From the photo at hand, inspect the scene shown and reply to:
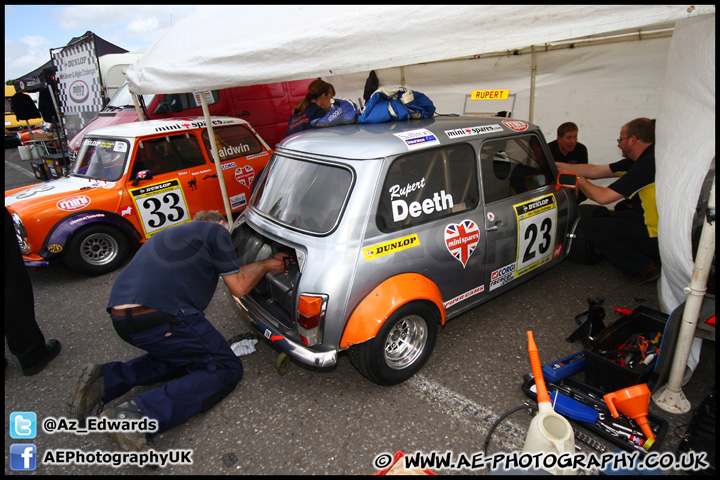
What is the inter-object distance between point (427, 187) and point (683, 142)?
1.66m

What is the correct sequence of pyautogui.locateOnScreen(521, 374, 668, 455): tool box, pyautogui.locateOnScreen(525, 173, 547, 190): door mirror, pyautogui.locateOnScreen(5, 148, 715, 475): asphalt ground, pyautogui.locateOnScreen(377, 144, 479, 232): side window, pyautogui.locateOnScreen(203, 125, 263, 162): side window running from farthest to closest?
pyautogui.locateOnScreen(203, 125, 263, 162): side window → pyautogui.locateOnScreen(525, 173, 547, 190): door mirror → pyautogui.locateOnScreen(377, 144, 479, 232): side window → pyautogui.locateOnScreen(5, 148, 715, 475): asphalt ground → pyautogui.locateOnScreen(521, 374, 668, 455): tool box

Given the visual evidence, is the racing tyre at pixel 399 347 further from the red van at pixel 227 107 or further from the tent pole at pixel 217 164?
the red van at pixel 227 107

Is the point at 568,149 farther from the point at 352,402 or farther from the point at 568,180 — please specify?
the point at 352,402

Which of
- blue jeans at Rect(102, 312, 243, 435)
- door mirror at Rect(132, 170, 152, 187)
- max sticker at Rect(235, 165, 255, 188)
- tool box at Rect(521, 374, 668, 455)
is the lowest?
tool box at Rect(521, 374, 668, 455)

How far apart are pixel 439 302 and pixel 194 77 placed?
332 centimetres

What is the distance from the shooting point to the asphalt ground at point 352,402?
236 centimetres

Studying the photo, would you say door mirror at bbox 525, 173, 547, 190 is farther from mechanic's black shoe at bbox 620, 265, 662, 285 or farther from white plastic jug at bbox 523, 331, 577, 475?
white plastic jug at bbox 523, 331, 577, 475

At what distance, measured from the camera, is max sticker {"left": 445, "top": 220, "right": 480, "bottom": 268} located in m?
2.86

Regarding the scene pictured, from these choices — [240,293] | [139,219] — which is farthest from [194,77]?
[240,293]

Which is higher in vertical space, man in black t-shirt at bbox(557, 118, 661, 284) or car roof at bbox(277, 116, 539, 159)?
car roof at bbox(277, 116, 539, 159)

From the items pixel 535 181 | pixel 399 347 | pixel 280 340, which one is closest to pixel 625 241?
pixel 535 181

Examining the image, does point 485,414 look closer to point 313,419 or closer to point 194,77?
point 313,419

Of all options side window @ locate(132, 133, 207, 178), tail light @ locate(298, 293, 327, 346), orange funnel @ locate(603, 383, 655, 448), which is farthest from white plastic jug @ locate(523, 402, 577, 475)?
side window @ locate(132, 133, 207, 178)

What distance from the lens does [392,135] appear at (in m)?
2.79
